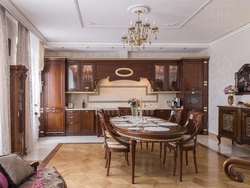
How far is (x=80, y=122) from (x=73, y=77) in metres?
1.44

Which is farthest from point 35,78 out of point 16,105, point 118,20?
point 118,20

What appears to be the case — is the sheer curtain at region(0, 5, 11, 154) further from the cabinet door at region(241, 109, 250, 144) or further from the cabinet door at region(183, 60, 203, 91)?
the cabinet door at region(183, 60, 203, 91)

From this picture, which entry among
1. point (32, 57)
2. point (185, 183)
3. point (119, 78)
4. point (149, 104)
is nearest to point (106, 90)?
point (119, 78)

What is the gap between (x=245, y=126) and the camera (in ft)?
13.8

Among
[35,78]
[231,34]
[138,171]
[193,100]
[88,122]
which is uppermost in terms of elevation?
[231,34]

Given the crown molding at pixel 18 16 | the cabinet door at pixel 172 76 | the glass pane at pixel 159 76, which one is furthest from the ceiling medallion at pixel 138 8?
the cabinet door at pixel 172 76

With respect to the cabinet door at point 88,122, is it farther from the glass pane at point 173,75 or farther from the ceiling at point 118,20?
the glass pane at point 173,75

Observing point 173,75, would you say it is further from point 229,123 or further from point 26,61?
point 26,61

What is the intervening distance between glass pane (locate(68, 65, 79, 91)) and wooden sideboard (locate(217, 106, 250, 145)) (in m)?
4.26

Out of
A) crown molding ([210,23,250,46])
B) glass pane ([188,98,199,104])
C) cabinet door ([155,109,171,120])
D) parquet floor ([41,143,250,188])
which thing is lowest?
parquet floor ([41,143,250,188])

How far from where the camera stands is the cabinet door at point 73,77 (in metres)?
6.56

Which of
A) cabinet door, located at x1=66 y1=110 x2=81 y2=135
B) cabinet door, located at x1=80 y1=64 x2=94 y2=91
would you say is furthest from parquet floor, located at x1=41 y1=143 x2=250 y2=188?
cabinet door, located at x1=80 y1=64 x2=94 y2=91

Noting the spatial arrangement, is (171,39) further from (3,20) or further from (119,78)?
(3,20)

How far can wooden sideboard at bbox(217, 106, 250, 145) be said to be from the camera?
4.19 m
